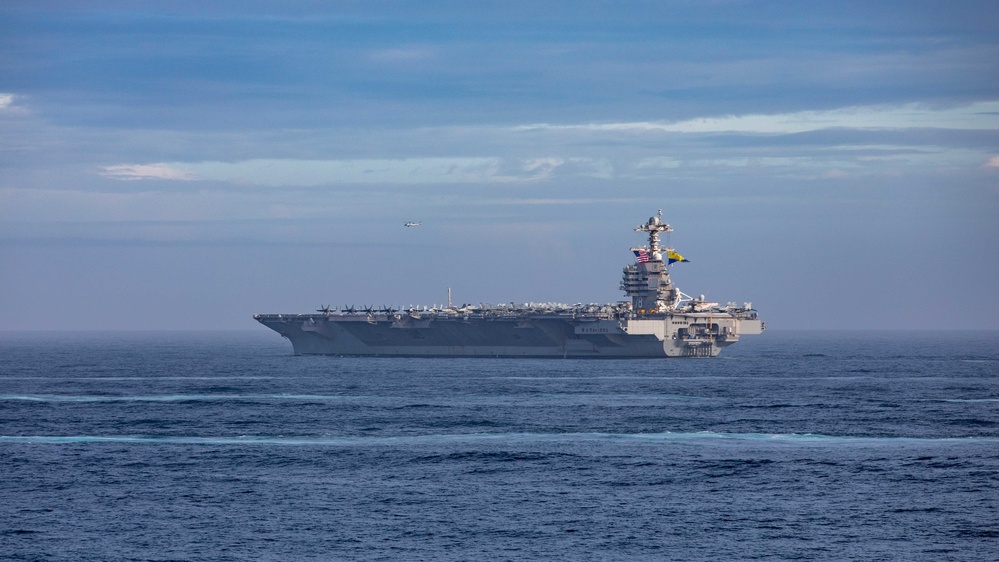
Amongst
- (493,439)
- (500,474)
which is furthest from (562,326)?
(500,474)

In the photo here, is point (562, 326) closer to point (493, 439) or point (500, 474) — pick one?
point (493, 439)

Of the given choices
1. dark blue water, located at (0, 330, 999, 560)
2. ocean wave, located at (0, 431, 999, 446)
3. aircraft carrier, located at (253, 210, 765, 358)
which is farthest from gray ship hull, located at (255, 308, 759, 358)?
ocean wave, located at (0, 431, 999, 446)

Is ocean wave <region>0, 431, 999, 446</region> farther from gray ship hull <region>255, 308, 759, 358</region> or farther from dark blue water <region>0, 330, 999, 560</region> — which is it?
gray ship hull <region>255, 308, 759, 358</region>

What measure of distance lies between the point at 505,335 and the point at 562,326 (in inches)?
210

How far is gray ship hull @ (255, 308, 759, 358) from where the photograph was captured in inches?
3017

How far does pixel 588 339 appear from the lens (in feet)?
258

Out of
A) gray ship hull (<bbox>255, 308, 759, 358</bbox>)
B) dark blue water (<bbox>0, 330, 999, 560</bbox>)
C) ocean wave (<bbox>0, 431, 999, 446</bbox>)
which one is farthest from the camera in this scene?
gray ship hull (<bbox>255, 308, 759, 358</bbox>)

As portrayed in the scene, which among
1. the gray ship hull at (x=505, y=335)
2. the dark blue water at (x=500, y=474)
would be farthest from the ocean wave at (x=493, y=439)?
the gray ship hull at (x=505, y=335)

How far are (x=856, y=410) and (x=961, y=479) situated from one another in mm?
17287

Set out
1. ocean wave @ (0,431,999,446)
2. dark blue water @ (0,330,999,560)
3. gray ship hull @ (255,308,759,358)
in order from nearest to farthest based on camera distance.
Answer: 1. dark blue water @ (0,330,999,560)
2. ocean wave @ (0,431,999,446)
3. gray ship hull @ (255,308,759,358)

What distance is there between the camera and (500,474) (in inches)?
1175

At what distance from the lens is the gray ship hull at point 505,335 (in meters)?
76.6

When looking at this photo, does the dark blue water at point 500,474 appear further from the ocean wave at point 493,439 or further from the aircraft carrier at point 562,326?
the aircraft carrier at point 562,326

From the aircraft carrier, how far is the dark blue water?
20077 millimetres
